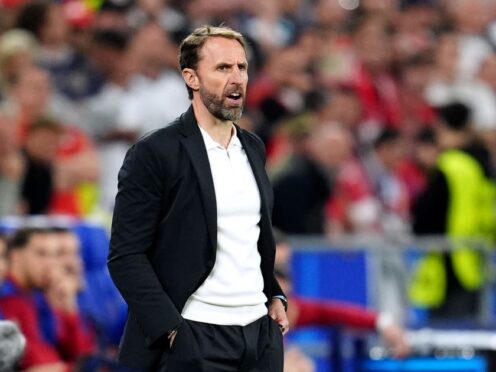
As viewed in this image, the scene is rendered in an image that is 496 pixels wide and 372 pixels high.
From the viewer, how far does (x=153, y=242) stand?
4.69 m

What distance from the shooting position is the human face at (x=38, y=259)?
24.4ft

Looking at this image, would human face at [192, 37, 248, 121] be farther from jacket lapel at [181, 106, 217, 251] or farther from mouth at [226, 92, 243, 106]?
jacket lapel at [181, 106, 217, 251]

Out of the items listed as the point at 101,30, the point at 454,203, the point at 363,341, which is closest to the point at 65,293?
the point at 363,341

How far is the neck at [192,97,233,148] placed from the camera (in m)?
4.85

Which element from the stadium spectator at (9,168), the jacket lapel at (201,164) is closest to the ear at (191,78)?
the jacket lapel at (201,164)

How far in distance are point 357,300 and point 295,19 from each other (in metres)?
4.50

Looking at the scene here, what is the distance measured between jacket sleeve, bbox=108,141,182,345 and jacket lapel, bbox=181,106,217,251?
13 cm

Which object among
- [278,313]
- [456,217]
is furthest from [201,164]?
[456,217]

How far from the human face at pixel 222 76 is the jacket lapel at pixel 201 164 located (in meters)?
0.11

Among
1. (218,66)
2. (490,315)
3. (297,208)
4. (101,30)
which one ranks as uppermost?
(101,30)

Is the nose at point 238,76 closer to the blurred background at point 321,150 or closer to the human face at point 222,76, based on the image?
the human face at point 222,76

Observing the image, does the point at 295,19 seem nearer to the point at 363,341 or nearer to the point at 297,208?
the point at 297,208

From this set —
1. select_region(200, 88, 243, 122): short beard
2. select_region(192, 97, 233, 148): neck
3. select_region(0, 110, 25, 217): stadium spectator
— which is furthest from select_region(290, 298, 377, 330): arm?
select_region(200, 88, 243, 122): short beard

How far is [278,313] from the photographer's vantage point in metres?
4.93
